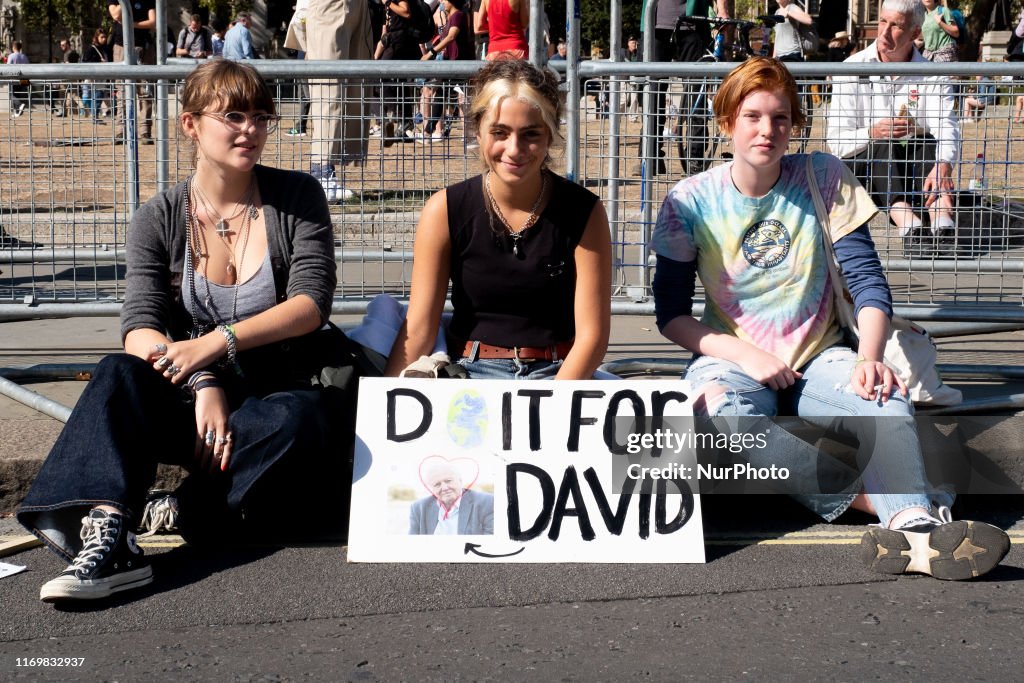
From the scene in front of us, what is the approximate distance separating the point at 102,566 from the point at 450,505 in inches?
37.3

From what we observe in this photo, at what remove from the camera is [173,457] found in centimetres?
387

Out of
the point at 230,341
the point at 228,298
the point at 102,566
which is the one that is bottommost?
the point at 102,566

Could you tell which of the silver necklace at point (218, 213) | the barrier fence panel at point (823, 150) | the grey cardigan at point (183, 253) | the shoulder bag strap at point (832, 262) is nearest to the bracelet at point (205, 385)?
the grey cardigan at point (183, 253)

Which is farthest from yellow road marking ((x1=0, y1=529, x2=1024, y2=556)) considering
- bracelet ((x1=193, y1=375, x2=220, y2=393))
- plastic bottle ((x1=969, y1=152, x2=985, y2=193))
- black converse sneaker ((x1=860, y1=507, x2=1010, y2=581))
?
plastic bottle ((x1=969, y1=152, x2=985, y2=193))

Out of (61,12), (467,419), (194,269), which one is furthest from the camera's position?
(61,12)

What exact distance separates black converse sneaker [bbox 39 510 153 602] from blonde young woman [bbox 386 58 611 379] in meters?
0.99

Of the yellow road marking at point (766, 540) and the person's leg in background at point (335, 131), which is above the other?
the person's leg in background at point (335, 131)

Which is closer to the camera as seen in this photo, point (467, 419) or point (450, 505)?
point (450, 505)

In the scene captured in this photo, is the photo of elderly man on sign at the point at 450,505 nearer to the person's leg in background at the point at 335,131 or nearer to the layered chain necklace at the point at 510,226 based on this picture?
the layered chain necklace at the point at 510,226

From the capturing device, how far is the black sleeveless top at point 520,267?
4105 mm

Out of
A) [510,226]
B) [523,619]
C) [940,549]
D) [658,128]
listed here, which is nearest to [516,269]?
[510,226]

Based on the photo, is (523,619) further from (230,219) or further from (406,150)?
(406,150)

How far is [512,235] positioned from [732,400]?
2.71 ft

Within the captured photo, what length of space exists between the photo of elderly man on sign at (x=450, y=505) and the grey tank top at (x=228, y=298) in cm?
73
